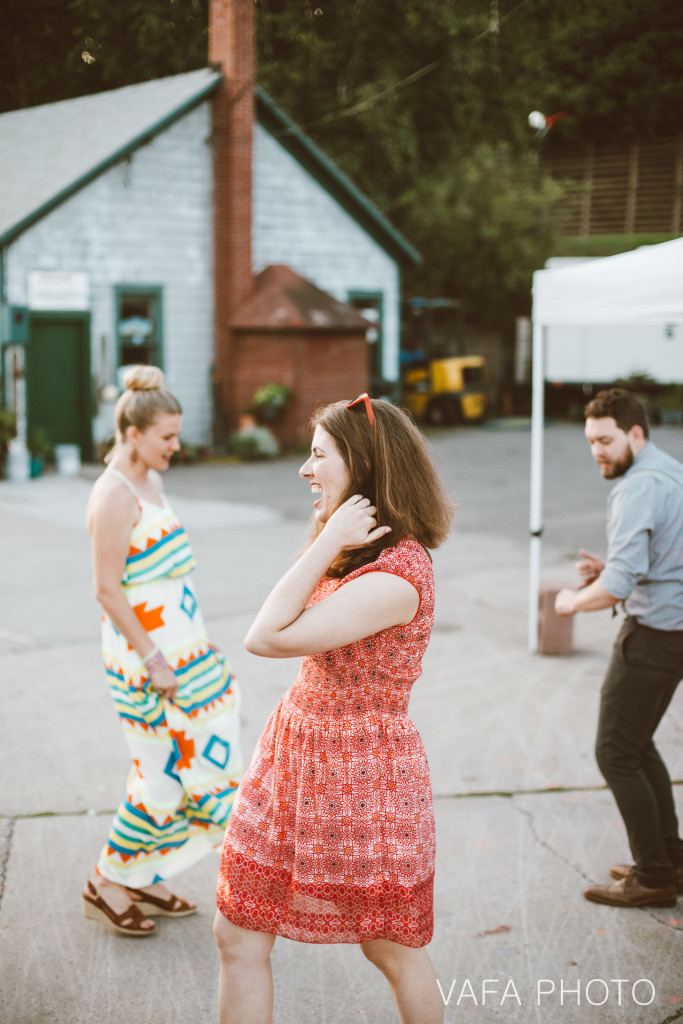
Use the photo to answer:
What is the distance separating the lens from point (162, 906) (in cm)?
379

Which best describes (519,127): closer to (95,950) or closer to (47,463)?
(47,463)

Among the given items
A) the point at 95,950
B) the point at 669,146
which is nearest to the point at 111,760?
the point at 95,950

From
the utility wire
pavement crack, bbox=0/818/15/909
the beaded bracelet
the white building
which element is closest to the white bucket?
the white building

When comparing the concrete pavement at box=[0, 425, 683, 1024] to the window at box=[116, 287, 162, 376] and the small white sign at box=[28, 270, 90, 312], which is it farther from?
the window at box=[116, 287, 162, 376]

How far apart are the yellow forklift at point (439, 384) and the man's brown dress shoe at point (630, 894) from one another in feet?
67.9

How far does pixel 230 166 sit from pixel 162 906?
1759 centimetres

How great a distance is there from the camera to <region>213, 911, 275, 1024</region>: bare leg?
2.52 metres

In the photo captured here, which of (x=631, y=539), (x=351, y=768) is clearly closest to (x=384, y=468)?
(x=351, y=768)

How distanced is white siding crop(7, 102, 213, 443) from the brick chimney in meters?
0.21

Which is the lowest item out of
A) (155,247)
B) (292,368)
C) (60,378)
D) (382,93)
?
(60,378)

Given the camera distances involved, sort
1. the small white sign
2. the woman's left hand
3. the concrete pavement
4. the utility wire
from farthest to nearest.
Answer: the utility wire → the small white sign → the concrete pavement → the woman's left hand

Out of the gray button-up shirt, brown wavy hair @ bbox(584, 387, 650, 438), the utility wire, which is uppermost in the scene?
the utility wire

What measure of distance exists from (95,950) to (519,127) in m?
32.4

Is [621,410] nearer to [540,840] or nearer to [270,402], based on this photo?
[540,840]
